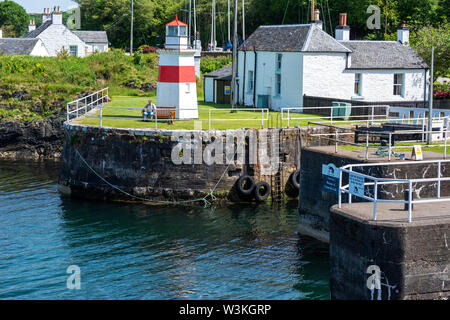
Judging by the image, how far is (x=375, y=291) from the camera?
46.2 ft

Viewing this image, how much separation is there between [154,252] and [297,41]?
2117cm

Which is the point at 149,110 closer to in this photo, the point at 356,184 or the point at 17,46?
the point at 356,184

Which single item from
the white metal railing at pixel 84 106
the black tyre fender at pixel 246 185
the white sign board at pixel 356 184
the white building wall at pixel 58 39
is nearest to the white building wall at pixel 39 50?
the white building wall at pixel 58 39

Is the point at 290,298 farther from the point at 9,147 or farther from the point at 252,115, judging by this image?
the point at 9,147

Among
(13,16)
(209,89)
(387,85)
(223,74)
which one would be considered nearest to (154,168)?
(387,85)

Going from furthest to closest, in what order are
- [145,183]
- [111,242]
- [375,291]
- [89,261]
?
[145,183]
[111,242]
[89,261]
[375,291]

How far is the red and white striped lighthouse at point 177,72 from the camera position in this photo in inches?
1319

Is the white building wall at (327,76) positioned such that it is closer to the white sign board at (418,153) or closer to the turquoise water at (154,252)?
the turquoise water at (154,252)

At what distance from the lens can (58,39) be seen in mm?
66188

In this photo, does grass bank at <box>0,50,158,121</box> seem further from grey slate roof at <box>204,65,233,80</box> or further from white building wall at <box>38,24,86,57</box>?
white building wall at <box>38,24,86,57</box>

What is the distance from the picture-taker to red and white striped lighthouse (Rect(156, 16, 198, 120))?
1319 inches

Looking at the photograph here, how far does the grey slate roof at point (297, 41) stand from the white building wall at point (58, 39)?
2964cm
